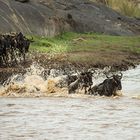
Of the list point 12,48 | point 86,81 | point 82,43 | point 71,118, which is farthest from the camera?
point 82,43

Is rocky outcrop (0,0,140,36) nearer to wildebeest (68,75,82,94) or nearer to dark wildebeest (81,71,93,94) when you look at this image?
dark wildebeest (81,71,93,94)

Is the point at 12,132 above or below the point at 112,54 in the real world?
below

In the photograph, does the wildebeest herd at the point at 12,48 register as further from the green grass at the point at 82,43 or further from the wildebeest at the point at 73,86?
the wildebeest at the point at 73,86

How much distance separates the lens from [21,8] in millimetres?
42219

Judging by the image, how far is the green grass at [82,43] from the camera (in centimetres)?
3506

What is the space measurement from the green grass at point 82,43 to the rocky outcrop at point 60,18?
1.23 metres

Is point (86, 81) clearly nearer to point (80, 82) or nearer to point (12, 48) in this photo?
point (80, 82)

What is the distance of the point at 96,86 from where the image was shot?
2162cm

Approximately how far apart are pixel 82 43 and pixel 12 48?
13984 millimetres

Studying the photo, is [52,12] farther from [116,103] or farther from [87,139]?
[87,139]

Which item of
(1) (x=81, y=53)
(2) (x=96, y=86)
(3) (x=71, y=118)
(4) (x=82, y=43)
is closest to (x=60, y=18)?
(4) (x=82, y=43)

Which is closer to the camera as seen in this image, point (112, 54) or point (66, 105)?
point (66, 105)

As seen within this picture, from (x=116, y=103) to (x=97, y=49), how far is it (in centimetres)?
1889

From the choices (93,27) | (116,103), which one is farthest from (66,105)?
(93,27)
